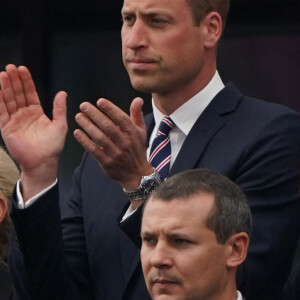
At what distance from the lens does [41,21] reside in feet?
28.5

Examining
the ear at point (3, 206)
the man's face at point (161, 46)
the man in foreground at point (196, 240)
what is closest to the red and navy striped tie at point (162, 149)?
the man's face at point (161, 46)

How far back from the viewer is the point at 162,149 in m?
5.53

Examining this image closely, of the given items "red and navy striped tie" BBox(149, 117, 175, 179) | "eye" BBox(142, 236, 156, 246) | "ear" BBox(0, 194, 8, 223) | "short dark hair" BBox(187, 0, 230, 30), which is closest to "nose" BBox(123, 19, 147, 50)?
"short dark hair" BBox(187, 0, 230, 30)

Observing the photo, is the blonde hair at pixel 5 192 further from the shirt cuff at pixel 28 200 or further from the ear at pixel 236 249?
the ear at pixel 236 249

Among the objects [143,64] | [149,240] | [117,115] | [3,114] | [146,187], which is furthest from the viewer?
[143,64]

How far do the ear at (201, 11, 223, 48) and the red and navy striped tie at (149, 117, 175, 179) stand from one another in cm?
32

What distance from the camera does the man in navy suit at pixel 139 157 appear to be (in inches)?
205

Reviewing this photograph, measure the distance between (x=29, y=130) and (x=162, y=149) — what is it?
51cm

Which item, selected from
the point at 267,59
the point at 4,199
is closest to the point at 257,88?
the point at 267,59

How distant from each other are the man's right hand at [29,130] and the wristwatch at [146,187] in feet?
0.98

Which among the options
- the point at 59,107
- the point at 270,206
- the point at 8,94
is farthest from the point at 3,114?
the point at 270,206

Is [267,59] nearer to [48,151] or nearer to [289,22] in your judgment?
[289,22]

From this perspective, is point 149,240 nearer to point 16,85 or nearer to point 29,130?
point 29,130

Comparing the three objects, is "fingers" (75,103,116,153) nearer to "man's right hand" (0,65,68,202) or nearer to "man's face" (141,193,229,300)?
"man's right hand" (0,65,68,202)
